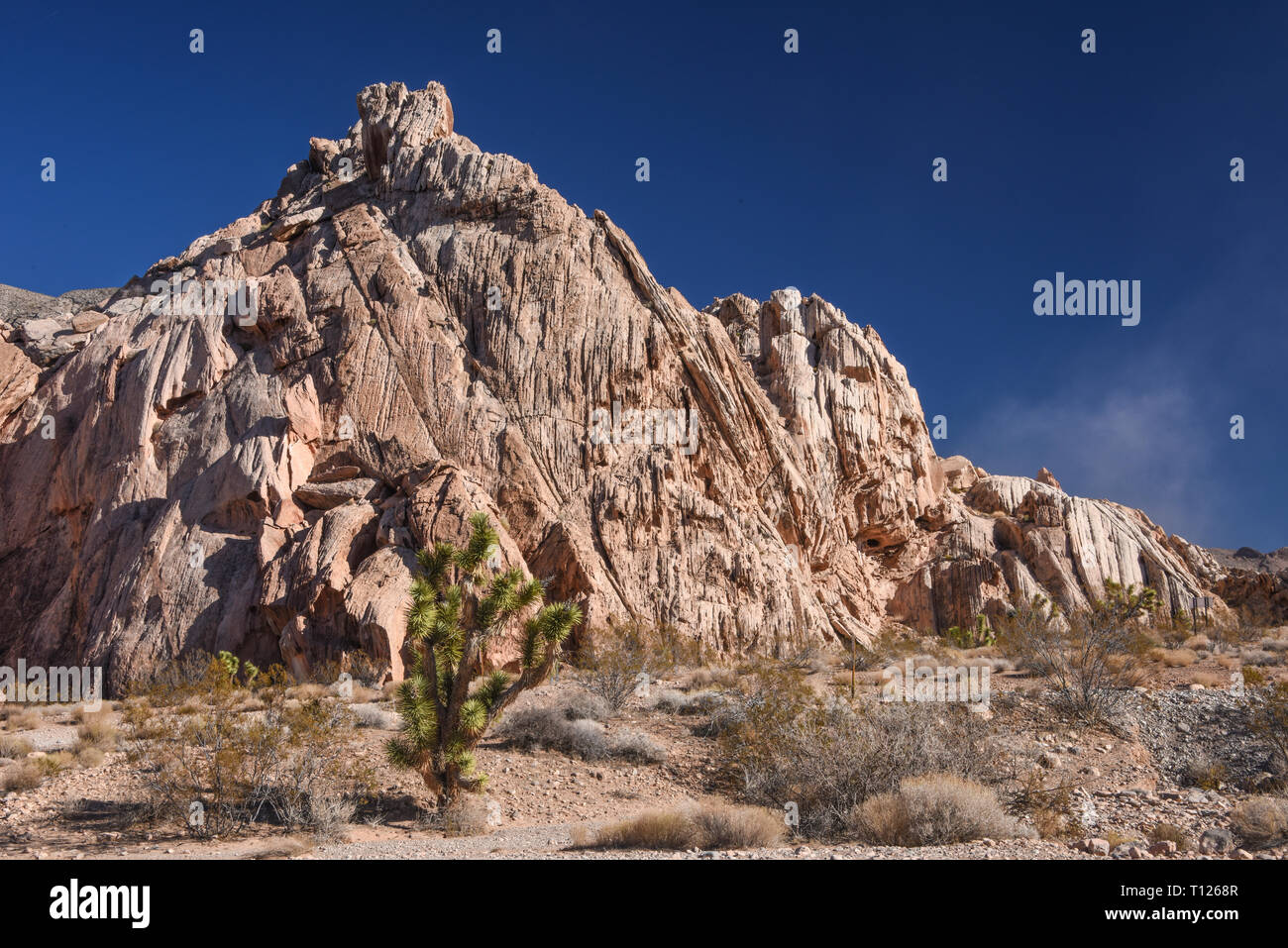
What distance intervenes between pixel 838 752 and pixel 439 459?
19.4 metres

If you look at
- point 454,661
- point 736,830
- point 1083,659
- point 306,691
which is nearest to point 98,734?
point 306,691

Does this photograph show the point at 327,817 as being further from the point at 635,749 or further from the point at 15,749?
the point at 15,749

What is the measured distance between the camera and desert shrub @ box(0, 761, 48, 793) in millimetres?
12711

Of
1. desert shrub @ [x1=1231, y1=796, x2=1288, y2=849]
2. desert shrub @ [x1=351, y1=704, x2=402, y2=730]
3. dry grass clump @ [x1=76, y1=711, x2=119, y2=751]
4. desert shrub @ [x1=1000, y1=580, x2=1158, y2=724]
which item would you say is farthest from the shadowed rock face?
desert shrub @ [x1=1231, y1=796, x2=1288, y2=849]

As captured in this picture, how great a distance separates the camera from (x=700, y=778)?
565 inches

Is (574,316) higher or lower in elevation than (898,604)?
higher

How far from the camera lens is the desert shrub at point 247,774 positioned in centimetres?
1134

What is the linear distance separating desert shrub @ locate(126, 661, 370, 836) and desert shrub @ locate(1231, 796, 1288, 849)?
1107 centimetres

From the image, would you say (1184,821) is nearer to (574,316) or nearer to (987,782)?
(987,782)

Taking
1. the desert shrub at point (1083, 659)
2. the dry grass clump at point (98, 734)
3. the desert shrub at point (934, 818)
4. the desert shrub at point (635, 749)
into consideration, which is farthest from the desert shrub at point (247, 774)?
the desert shrub at point (1083, 659)

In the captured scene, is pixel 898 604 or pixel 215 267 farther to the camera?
pixel 898 604

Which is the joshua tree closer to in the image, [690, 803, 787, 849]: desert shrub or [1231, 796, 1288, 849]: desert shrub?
[690, 803, 787, 849]: desert shrub
